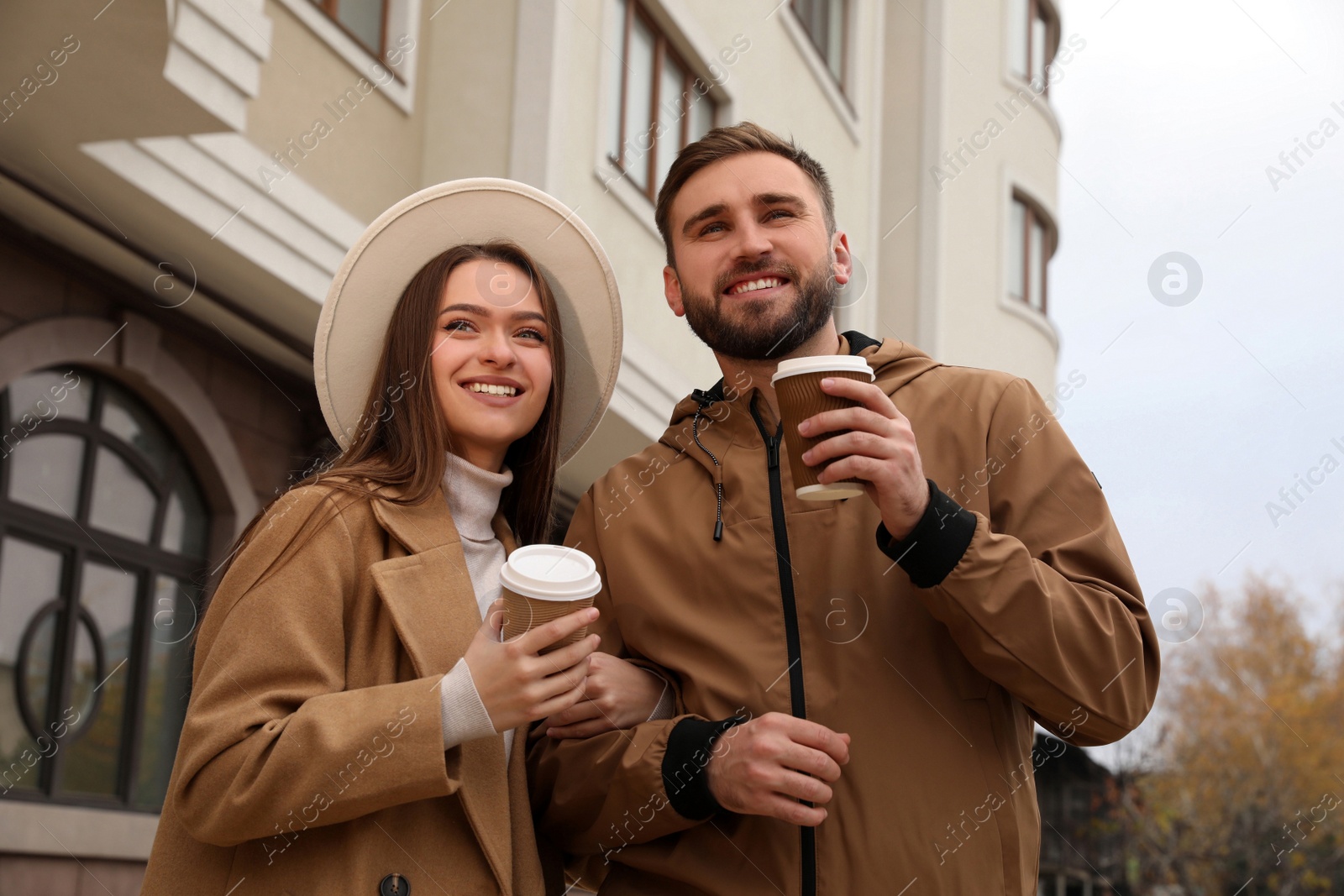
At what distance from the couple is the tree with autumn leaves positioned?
24472 millimetres

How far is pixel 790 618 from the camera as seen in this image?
266 cm

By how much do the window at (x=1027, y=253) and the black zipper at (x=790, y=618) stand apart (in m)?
15.7

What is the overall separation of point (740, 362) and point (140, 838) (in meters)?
5.33

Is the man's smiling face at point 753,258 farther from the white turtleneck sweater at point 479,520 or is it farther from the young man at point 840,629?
the white turtleneck sweater at point 479,520

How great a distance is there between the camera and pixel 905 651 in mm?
2598

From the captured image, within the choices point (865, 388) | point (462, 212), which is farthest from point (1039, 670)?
point (462, 212)

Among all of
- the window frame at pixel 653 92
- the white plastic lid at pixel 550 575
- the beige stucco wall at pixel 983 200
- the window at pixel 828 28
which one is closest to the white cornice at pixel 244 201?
the window frame at pixel 653 92

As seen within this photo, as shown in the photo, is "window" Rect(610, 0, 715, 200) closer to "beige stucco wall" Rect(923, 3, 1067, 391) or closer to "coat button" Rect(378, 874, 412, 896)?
"beige stucco wall" Rect(923, 3, 1067, 391)

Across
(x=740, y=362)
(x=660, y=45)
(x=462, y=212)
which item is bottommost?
(x=740, y=362)

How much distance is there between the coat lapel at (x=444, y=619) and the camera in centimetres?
251

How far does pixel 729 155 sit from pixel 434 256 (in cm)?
83

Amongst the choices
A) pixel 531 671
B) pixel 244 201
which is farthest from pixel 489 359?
pixel 244 201

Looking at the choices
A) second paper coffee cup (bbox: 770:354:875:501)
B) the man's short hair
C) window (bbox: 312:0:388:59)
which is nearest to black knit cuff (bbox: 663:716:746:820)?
second paper coffee cup (bbox: 770:354:875:501)

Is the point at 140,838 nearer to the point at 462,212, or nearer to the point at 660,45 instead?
the point at 462,212
